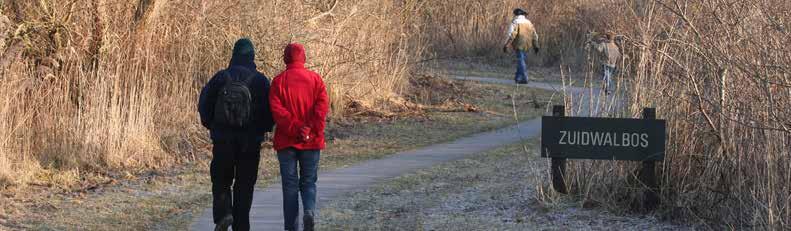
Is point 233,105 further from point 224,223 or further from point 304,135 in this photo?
point 224,223

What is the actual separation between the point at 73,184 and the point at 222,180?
12.9ft

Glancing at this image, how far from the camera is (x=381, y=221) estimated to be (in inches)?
403

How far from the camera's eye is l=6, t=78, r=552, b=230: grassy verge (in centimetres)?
1055

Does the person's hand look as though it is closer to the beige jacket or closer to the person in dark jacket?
the person in dark jacket

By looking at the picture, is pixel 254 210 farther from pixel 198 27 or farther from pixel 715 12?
pixel 198 27

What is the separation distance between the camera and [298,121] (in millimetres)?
8922

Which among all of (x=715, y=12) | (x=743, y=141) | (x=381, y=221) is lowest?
(x=381, y=221)

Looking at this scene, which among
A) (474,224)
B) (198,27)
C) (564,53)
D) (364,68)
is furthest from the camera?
(564,53)

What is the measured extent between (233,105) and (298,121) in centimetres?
47

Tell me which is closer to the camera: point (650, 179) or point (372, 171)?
point (650, 179)

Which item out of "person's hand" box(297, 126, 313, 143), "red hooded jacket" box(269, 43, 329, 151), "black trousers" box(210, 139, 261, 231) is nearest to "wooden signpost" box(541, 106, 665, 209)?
"red hooded jacket" box(269, 43, 329, 151)

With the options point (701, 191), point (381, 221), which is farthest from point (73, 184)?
point (701, 191)

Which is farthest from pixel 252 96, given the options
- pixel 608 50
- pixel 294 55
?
pixel 608 50

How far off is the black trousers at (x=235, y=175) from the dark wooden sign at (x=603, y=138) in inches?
96.9
